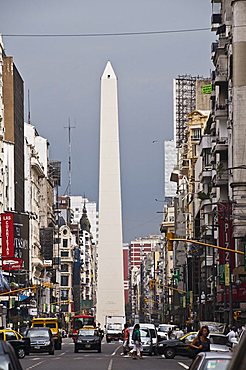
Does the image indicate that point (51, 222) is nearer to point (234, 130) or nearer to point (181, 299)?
point (181, 299)

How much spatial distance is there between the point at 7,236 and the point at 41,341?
47325 millimetres

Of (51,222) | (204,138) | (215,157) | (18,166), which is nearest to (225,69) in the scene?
(215,157)

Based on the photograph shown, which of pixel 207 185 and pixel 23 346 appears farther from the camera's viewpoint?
pixel 207 185

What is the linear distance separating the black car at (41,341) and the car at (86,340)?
5.38 m

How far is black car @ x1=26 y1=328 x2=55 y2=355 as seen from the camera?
66125 millimetres

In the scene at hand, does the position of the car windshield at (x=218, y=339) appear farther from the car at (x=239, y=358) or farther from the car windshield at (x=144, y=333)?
the car at (x=239, y=358)

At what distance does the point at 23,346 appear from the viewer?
5797cm

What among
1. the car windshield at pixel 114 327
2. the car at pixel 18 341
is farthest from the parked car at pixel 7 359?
the car windshield at pixel 114 327

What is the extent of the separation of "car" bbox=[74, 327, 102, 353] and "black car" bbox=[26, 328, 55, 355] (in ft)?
17.7

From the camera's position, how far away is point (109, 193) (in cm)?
12531

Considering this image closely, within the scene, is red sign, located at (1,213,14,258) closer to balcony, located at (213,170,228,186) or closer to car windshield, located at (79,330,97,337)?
balcony, located at (213,170,228,186)

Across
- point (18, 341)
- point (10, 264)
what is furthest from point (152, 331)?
point (10, 264)

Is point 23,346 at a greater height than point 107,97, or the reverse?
point 107,97

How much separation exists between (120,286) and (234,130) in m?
53.6
